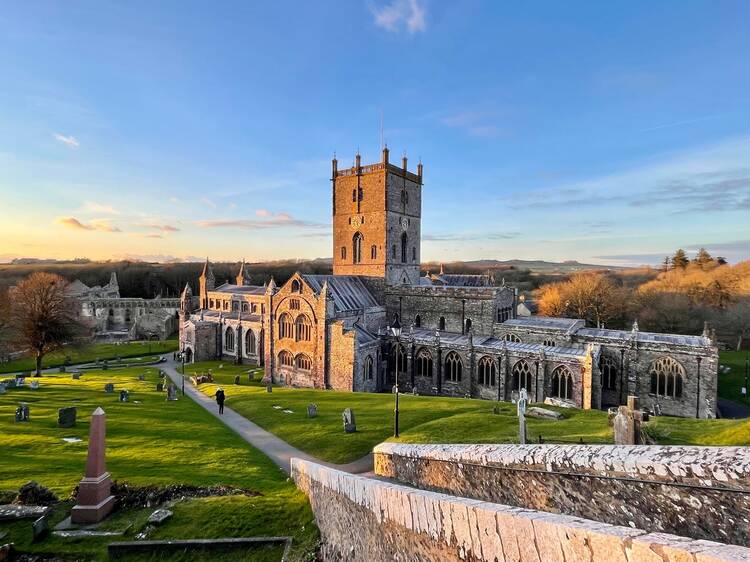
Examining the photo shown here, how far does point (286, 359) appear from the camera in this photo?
35.0m

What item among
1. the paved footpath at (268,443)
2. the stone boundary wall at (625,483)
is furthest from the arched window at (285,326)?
the stone boundary wall at (625,483)

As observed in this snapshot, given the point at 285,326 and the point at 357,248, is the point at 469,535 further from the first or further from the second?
the point at 357,248

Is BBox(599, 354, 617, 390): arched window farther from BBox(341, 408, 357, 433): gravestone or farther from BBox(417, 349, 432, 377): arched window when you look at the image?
BBox(341, 408, 357, 433): gravestone

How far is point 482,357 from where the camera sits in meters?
30.8

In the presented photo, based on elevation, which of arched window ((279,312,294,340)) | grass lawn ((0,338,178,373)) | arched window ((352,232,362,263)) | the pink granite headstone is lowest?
grass lawn ((0,338,178,373))

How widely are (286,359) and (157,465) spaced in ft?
64.6

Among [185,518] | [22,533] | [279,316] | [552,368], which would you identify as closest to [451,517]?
[185,518]

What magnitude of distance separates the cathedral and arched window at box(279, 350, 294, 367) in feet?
0.33

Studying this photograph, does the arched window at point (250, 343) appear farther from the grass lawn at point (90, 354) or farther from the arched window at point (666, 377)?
the arched window at point (666, 377)

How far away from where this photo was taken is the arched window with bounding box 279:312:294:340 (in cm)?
3444

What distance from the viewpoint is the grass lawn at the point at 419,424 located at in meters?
15.5

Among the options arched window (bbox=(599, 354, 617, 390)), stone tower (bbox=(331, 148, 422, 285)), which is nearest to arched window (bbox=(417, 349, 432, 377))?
stone tower (bbox=(331, 148, 422, 285))

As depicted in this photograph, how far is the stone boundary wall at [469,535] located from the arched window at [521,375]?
24164 millimetres

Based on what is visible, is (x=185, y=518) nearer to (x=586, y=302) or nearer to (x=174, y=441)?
(x=174, y=441)
